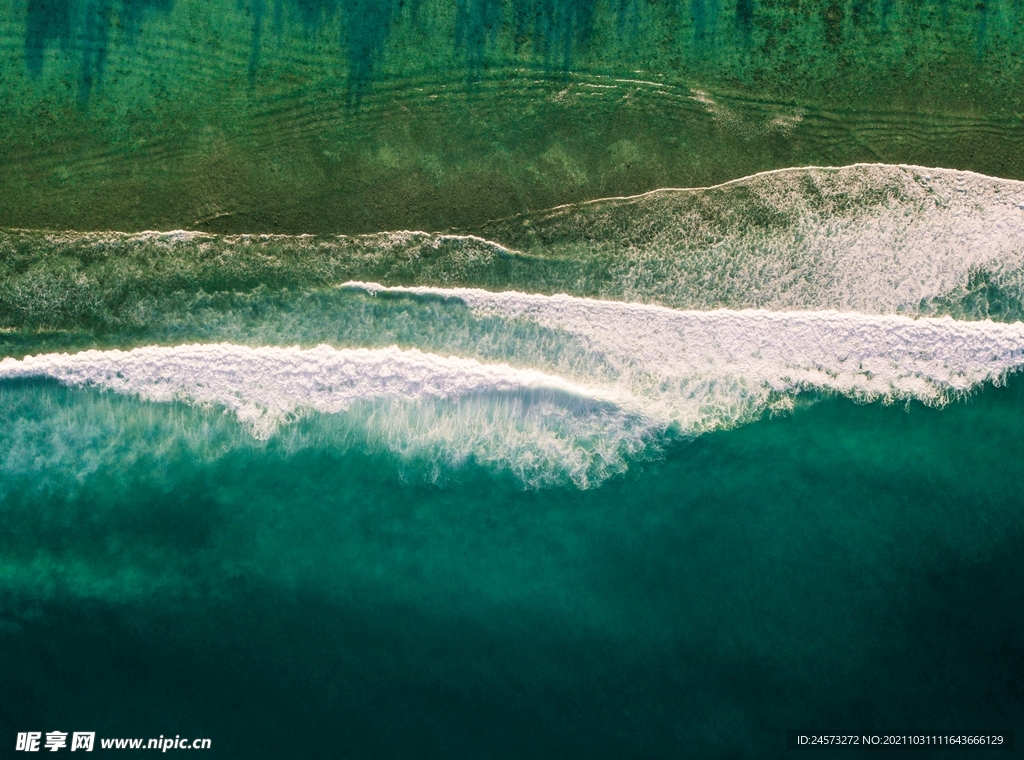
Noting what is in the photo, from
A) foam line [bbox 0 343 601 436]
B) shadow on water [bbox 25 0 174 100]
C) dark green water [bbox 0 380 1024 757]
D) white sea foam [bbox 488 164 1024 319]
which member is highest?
shadow on water [bbox 25 0 174 100]

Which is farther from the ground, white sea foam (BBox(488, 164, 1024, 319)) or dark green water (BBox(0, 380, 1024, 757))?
white sea foam (BBox(488, 164, 1024, 319))

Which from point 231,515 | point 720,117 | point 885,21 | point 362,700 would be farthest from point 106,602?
point 885,21

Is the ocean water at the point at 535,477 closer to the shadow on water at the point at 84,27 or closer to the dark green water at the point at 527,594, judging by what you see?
the dark green water at the point at 527,594

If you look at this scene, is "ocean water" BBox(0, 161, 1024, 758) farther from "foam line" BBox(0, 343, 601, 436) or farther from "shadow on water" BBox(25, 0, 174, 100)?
"shadow on water" BBox(25, 0, 174, 100)

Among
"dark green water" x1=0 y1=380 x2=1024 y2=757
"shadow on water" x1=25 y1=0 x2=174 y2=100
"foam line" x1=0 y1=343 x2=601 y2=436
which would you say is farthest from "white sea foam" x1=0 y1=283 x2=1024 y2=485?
"shadow on water" x1=25 y1=0 x2=174 y2=100

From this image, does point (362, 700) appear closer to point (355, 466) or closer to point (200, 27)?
point (355, 466)

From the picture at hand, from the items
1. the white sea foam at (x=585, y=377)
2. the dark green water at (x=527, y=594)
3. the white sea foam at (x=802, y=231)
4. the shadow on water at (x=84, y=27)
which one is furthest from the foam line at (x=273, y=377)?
the shadow on water at (x=84, y=27)
